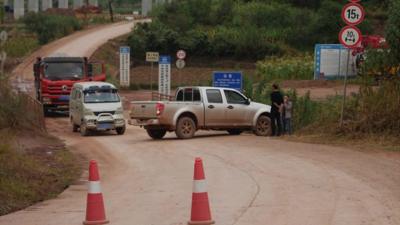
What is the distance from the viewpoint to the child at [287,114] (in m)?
27.0

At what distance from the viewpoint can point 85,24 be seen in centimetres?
9550

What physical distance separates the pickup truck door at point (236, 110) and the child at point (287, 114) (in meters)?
A: 1.50

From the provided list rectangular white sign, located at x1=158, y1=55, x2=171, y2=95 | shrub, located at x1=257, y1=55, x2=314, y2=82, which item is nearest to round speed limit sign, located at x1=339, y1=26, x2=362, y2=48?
rectangular white sign, located at x1=158, y1=55, x2=171, y2=95

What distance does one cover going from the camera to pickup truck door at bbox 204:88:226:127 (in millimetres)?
27875

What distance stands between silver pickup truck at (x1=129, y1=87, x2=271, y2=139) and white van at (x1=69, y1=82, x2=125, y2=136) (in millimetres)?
3890

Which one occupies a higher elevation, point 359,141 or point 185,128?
point 359,141

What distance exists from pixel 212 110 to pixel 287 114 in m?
2.56

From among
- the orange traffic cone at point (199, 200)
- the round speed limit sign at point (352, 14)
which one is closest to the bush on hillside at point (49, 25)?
the round speed limit sign at point (352, 14)

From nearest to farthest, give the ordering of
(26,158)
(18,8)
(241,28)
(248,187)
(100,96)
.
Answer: (248,187)
(26,158)
(100,96)
(241,28)
(18,8)

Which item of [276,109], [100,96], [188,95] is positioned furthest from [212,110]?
[100,96]

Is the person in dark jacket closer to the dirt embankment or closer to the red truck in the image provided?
the dirt embankment

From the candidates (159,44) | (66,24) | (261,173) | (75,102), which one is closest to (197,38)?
(159,44)

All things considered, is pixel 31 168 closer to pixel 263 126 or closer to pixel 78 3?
pixel 263 126

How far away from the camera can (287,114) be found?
27156 mm
